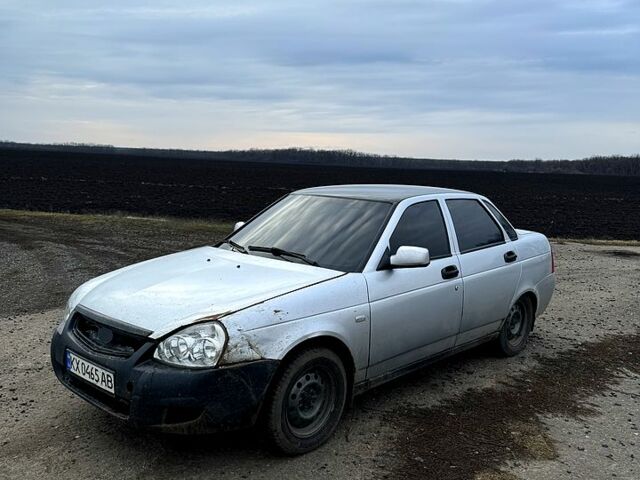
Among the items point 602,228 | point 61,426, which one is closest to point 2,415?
point 61,426

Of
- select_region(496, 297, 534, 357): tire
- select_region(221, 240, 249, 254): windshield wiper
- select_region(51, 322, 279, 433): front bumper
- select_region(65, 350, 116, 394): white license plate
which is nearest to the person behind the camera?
select_region(51, 322, 279, 433): front bumper

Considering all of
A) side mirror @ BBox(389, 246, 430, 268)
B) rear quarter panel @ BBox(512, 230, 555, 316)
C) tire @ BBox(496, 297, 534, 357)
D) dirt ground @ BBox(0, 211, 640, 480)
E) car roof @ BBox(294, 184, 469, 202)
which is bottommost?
dirt ground @ BBox(0, 211, 640, 480)

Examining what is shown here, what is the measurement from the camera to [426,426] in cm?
413

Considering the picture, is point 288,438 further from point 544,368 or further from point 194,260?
point 544,368

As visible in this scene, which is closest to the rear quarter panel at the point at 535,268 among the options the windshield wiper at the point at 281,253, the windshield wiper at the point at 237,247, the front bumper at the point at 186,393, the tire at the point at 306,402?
the windshield wiper at the point at 281,253

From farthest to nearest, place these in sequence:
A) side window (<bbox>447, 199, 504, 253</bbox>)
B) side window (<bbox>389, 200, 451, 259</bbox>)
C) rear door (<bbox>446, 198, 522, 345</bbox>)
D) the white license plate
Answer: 1. side window (<bbox>447, 199, 504, 253</bbox>)
2. rear door (<bbox>446, 198, 522, 345</bbox>)
3. side window (<bbox>389, 200, 451, 259</bbox>)
4. the white license plate

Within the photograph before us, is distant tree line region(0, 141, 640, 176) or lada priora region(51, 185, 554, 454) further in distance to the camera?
distant tree line region(0, 141, 640, 176)

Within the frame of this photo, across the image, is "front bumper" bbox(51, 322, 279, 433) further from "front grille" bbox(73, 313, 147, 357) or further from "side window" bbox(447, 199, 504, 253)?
"side window" bbox(447, 199, 504, 253)

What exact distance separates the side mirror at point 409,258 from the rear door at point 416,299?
139 millimetres

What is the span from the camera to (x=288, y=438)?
353 centimetres

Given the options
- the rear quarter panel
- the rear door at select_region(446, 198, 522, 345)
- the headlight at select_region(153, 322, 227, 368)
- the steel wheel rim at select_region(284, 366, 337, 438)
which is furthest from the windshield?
the rear quarter panel

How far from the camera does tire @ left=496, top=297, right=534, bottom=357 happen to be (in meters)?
5.63

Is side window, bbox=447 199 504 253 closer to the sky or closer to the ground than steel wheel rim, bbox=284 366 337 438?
closer to the sky

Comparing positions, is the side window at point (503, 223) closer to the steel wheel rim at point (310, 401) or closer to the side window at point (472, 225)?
the side window at point (472, 225)
